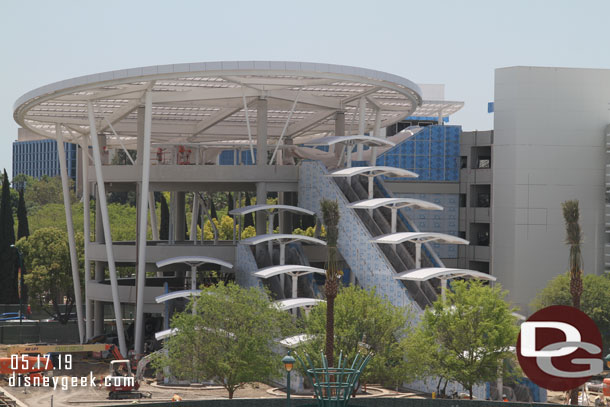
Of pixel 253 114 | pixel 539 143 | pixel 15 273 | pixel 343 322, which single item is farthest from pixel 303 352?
pixel 15 273

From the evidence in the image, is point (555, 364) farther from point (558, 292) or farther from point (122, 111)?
point (122, 111)

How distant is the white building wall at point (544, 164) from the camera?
90.8m

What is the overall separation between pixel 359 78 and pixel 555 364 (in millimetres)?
30409

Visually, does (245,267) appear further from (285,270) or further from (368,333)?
(368,333)

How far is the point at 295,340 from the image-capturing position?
56.8 metres

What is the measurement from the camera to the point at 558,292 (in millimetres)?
78312

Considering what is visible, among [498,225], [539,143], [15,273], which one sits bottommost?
[15,273]

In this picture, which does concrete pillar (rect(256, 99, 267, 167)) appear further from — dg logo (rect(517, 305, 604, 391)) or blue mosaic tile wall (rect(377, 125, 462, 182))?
dg logo (rect(517, 305, 604, 391))

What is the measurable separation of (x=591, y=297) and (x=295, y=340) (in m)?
30.9

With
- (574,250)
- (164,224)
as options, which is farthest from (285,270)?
(164,224)

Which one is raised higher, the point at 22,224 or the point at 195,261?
the point at 22,224

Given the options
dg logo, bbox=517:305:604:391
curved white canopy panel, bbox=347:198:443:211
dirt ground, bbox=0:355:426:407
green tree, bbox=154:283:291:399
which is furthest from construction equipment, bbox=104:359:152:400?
dg logo, bbox=517:305:604:391

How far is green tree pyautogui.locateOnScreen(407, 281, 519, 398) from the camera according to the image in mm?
54406

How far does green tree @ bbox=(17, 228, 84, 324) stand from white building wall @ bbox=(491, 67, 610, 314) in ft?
145
